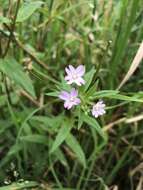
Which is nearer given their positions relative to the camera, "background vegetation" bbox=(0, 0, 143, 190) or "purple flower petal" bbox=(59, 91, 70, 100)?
"purple flower petal" bbox=(59, 91, 70, 100)

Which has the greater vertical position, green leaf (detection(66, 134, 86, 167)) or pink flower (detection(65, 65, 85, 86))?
pink flower (detection(65, 65, 85, 86))

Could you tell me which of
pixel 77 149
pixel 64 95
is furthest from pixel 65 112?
pixel 64 95

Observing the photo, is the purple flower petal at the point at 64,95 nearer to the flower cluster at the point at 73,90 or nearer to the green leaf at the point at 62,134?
the flower cluster at the point at 73,90

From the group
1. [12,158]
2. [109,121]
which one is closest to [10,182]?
[12,158]

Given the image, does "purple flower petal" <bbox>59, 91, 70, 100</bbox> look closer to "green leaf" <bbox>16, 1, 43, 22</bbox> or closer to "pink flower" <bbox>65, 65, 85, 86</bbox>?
"pink flower" <bbox>65, 65, 85, 86</bbox>

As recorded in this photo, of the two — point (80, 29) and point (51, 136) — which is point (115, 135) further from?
point (80, 29)

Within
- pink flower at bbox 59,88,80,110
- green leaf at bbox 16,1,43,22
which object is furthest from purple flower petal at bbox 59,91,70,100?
green leaf at bbox 16,1,43,22

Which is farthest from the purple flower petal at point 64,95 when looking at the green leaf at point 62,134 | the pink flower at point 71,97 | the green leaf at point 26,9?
the green leaf at point 26,9
